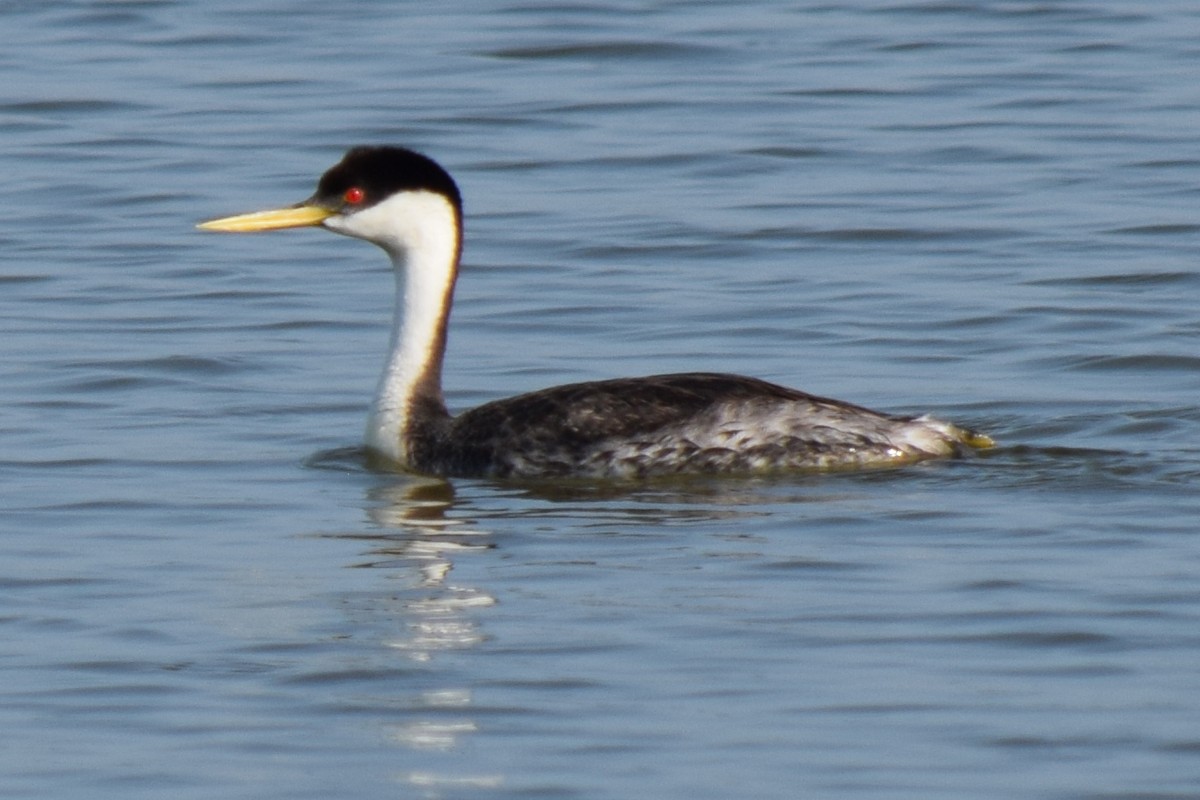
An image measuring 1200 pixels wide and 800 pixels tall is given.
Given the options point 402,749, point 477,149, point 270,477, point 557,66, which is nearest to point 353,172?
point 270,477

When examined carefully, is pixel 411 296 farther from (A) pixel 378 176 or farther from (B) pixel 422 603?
(B) pixel 422 603

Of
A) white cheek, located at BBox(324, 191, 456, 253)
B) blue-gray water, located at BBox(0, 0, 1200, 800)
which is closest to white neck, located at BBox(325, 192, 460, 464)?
white cheek, located at BBox(324, 191, 456, 253)

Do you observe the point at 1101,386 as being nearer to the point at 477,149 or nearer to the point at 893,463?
the point at 893,463

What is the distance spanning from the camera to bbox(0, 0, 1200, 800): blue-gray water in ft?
23.5

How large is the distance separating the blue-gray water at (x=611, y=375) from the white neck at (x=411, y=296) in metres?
0.23

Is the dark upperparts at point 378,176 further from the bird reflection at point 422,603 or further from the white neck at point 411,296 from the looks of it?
the bird reflection at point 422,603

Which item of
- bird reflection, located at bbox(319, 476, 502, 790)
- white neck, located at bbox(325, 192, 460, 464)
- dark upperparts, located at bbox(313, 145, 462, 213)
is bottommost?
bird reflection, located at bbox(319, 476, 502, 790)

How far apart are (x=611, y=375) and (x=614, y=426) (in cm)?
195

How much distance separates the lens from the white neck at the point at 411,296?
35.8 feet

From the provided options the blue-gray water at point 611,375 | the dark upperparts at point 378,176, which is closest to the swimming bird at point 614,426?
the dark upperparts at point 378,176

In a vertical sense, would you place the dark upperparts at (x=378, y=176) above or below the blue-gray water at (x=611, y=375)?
above

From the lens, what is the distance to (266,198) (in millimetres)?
16391

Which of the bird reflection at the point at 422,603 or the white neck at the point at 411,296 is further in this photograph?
the white neck at the point at 411,296

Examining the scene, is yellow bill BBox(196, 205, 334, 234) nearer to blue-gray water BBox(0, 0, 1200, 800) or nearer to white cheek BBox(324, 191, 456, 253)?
white cheek BBox(324, 191, 456, 253)
